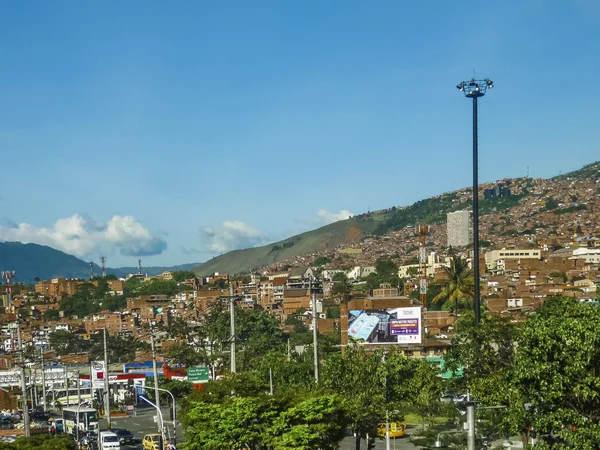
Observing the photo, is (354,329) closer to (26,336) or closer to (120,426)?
(120,426)

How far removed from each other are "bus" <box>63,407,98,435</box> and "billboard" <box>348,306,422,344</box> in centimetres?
2485

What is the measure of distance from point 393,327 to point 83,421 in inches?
1084

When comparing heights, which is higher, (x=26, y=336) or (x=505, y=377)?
(x=505, y=377)

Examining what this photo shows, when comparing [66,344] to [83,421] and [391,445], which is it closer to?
[83,421]

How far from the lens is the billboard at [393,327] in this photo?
69.0 metres

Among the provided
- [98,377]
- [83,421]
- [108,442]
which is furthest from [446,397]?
[98,377]

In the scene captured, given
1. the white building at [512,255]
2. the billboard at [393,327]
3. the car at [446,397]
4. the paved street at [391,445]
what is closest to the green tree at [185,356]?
the billboard at [393,327]

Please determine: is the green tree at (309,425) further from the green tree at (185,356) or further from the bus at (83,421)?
the green tree at (185,356)

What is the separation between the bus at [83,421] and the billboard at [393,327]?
24.9 metres

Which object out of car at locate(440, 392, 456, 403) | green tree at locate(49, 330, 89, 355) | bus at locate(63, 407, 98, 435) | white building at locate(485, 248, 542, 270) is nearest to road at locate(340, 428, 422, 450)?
car at locate(440, 392, 456, 403)

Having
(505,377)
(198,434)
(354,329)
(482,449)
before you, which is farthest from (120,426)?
(505,377)

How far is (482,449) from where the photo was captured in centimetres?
2731

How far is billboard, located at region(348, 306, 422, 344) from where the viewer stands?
69000mm

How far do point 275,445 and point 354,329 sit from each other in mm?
44445
